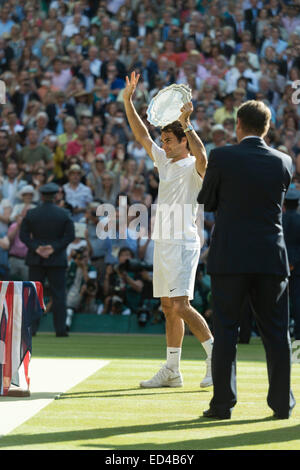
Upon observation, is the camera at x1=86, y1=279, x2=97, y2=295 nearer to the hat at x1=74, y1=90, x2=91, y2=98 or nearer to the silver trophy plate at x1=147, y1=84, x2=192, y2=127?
the hat at x1=74, y1=90, x2=91, y2=98

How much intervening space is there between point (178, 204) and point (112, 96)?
13.1 m

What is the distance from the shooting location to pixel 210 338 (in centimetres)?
868

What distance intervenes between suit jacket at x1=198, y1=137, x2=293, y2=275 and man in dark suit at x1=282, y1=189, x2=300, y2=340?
7615mm

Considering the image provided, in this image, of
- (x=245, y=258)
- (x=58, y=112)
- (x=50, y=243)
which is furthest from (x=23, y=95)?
(x=245, y=258)

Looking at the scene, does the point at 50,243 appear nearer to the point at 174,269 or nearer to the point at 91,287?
the point at 91,287

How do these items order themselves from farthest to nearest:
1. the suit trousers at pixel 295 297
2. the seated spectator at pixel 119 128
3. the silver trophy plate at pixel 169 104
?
the seated spectator at pixel 119 128 → the suit trousers at pixel 295 297 → the silver trophy plate at pixel 169 104

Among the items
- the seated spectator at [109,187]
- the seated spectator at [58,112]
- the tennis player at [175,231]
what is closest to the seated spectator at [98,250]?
the seated spectator at [109,187]

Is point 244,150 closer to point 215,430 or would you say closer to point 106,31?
point 215,430

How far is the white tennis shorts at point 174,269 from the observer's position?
8398 mm

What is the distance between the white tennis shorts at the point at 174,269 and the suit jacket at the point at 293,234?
19.7 ft

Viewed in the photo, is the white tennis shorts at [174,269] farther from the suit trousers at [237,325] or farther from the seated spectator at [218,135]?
the seated spectator at [218,135]

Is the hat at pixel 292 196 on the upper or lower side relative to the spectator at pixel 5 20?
lower

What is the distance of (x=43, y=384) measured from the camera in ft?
29.3

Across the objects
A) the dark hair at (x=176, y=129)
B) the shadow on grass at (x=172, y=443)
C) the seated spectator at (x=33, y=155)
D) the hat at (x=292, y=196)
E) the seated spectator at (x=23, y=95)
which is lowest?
the shadow on grass at (x=172, y=443)
